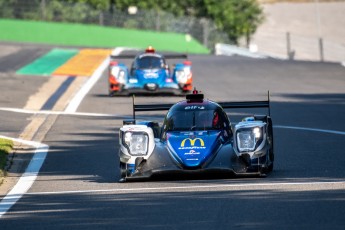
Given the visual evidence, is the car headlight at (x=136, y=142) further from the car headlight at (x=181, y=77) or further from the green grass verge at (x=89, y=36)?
the green grass verge at (x=89, y=36)

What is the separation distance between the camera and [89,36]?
6212 cm

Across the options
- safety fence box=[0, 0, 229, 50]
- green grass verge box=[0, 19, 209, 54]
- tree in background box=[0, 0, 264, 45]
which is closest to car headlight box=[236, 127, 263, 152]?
green grass verge box=[0, 19, 209, 54]

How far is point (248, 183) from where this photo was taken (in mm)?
15641

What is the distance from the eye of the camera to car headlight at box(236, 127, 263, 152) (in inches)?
653

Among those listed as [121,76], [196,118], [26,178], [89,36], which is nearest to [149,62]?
[121,76]

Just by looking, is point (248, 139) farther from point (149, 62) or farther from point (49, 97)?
point (49, 97)

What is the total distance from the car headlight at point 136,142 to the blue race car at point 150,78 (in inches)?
600

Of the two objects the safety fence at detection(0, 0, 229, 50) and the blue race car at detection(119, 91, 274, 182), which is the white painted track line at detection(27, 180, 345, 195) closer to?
the blue race car at detection(119, 91, 274, 182)

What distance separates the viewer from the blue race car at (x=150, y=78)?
106 ft

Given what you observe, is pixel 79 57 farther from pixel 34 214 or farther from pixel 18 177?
pixel 34 214

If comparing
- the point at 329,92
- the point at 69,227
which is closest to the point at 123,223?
the point at 69,227

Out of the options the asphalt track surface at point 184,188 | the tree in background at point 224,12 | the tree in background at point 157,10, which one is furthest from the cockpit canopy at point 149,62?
the tree in background at point 224,12

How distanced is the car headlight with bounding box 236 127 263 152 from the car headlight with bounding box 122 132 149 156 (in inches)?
51.0

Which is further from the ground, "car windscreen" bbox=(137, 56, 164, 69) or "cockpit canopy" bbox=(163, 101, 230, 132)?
"car windscreen" bbox=(137, 56, 164, 69)
